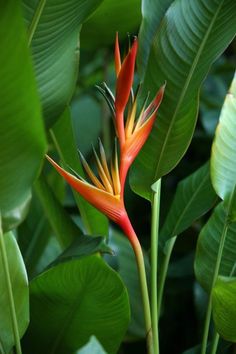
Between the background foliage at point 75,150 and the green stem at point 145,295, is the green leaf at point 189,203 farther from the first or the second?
the green stem at point 145,295

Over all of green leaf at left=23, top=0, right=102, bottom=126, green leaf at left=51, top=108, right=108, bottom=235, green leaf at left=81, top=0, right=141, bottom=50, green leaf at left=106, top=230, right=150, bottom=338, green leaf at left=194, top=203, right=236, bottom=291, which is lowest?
green leaf at left=106, top=230, right=150, bottom=338

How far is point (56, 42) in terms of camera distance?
0.64 m

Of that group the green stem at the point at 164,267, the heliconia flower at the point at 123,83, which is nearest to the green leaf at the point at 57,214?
the green stem at the point at 164,267

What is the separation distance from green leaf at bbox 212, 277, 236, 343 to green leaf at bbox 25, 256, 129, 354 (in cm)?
9

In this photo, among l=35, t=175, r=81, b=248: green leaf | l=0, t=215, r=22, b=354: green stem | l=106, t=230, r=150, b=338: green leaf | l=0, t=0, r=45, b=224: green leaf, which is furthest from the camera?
l=106, t=230, r=150, b=338: green leaf

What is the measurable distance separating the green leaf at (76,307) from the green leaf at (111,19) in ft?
1.05

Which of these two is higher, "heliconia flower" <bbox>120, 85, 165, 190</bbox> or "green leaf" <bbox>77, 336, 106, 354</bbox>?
"heliconia flower" <bbox>120, 85, 165, 190</bbox>

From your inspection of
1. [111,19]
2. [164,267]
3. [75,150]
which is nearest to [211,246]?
[164,267]

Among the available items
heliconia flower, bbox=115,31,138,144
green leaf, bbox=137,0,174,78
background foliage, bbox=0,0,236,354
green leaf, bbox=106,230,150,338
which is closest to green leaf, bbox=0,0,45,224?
background foliage, bbox=0,0,236,354

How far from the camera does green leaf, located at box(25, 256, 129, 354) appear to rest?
629mm

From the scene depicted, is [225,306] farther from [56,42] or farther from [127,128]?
[56,42]

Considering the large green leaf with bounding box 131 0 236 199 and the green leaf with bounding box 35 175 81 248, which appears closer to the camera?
the large green leaf with bounding box 131 0 236 199

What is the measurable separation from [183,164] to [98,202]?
2.65 ft

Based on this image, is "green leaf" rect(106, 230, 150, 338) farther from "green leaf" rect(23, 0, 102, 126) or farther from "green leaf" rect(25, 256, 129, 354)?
"green leaf" rect(23, 0, 102, 126)
